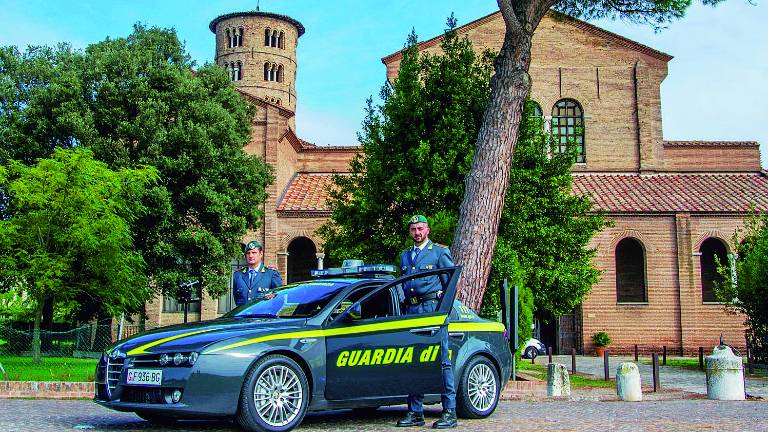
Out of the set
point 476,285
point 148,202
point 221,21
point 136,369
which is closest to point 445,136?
point 476,285

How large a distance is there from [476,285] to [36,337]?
321 inches

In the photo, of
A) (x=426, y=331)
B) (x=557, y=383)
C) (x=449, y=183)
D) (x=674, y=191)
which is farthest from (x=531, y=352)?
(x=426, y=331)

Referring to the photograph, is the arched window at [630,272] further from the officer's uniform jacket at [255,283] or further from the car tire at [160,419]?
the car tire at [160,419]

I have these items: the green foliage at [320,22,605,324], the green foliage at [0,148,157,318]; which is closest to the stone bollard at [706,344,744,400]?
the green foliage at [320,22,605,324]

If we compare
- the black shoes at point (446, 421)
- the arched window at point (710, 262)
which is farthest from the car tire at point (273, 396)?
the arched window at point (710, 262)

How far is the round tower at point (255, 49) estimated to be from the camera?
64.6 meters

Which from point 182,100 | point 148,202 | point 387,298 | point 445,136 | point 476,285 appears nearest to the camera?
point 387,298

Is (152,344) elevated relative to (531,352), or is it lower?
elevated

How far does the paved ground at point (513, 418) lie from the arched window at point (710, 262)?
70.4 ft

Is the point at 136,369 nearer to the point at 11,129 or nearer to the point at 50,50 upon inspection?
the point at 11,129

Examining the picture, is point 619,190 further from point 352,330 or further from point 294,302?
point 352,330

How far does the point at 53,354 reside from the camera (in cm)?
1484

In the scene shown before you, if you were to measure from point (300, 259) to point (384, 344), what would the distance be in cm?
2500

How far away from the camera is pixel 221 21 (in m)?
65.4
